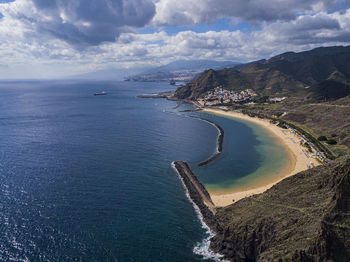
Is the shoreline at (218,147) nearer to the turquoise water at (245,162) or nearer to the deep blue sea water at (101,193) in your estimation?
the turquoise water at (245,162)

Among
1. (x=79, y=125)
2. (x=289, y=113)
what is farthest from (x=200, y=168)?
(x=289, y=113)

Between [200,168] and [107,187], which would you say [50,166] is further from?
[200,168]

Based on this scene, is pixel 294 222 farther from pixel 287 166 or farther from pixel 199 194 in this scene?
pixel 287 166

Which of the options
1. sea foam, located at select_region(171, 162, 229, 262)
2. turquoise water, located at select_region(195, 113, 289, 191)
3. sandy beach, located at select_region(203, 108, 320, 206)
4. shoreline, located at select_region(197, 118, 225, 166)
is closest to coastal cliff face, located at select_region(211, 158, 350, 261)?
sea foam, located at select_region(171, 162, 229, 262)

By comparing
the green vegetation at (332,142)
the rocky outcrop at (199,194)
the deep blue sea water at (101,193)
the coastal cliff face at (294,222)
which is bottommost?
the green vegetation at (332,142)

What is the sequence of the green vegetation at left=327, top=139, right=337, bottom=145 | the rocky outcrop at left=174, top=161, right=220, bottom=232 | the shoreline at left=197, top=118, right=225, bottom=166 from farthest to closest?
the green vegetation at left=327, top=139, right=337, bottom=145 → the shoreline at left=197, top=118, right=225, bottom=166 → the rocky outcrop at left=174, top=161, right=220, bottom=232

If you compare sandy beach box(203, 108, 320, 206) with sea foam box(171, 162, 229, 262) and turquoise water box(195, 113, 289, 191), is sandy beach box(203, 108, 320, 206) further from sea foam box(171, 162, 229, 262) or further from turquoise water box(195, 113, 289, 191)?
sea foam box(171, 162, 229, 262)

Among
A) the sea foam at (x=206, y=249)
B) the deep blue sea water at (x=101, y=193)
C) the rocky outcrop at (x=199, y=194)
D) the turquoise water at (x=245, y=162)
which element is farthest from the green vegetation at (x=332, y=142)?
the sea foam at (x=206, y=249)

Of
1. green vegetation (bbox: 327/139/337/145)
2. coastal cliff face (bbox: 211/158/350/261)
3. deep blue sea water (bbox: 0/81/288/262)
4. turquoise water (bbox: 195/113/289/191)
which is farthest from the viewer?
green vegetation (bbox: 327/139/337/145)
